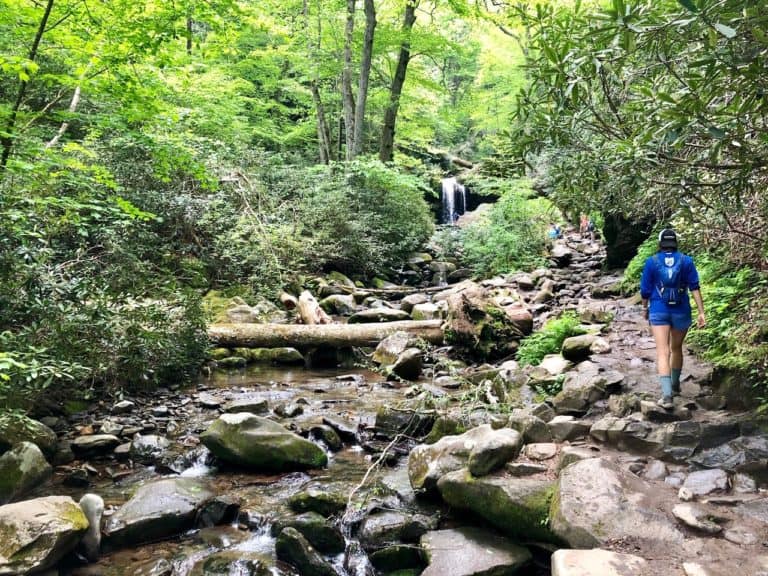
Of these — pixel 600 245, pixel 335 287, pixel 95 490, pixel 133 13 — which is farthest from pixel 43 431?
pixel 600 245

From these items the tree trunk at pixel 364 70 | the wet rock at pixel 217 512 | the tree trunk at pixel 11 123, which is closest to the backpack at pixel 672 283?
the wet rock at pixel 217 512

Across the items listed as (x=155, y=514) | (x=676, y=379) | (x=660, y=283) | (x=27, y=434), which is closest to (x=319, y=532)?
(x=155, y=514)

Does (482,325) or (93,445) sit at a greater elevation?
(482,325)

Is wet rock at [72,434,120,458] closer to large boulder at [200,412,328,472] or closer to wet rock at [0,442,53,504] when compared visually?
wet rock at [0,442,53,504]

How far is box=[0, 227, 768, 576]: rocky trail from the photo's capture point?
3.45 meters

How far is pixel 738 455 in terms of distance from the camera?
405cm

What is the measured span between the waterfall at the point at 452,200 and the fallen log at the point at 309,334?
15810 mm

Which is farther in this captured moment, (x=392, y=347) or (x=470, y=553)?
(x=392, y=347)

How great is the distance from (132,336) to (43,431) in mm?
1755

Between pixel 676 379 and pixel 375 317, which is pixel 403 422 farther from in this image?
pixel 375 317

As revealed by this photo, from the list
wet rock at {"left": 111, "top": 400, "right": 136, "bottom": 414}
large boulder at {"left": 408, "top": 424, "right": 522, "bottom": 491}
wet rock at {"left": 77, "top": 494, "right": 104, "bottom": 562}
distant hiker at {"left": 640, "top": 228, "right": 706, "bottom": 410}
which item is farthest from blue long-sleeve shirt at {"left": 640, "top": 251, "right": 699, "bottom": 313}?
wet rock at {"left": 111, "top": 400, "right": 136, "bottom": 414}

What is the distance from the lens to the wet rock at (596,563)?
9.42 ft

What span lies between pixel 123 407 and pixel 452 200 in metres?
21.8

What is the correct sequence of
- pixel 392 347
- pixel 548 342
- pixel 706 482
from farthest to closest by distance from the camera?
pixel 392 347, pixel 548 342, pixel 706 482
